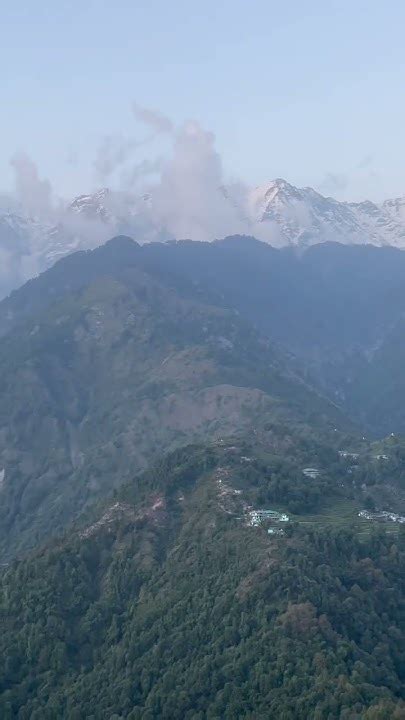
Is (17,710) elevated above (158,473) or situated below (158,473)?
below

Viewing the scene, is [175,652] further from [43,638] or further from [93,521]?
[93,521]

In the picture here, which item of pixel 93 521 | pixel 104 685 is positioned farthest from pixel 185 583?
pixel 93 521

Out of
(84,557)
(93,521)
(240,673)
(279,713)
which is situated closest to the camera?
(279,713)

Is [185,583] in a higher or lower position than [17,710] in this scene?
higher

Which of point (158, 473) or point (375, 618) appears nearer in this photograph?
point (375, 618)

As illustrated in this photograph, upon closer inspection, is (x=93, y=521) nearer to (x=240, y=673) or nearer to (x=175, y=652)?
(x=175, y=652)

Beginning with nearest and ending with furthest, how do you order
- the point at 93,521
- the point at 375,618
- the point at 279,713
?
the point at 279,713
the point at 375,618
the point at 93,521

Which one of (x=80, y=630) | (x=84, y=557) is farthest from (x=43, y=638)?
(x=84, y=557)

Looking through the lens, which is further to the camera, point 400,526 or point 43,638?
point 400,526

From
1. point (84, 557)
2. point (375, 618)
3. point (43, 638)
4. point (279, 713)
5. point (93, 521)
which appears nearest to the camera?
point (279, 713)

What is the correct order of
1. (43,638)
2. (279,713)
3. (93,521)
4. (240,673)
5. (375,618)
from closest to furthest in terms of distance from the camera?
(279,713) < (240,673) < (375,618) < (43,638) < (93,521)
